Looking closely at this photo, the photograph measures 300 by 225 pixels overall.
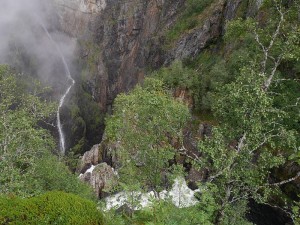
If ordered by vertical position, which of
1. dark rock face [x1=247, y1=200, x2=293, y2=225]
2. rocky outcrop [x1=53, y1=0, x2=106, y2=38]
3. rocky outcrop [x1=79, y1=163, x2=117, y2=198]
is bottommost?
rocky outcrop [x1=79, y1=163, x2=117, y2=198]

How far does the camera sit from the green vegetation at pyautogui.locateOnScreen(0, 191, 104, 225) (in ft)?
30.7

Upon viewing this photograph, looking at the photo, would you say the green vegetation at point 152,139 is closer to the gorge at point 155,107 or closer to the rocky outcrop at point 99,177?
the gorge at point 155,107

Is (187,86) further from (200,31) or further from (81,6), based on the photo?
(81,6)

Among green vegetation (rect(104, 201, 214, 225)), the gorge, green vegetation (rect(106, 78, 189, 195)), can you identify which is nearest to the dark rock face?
the gorge

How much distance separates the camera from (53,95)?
210 feet

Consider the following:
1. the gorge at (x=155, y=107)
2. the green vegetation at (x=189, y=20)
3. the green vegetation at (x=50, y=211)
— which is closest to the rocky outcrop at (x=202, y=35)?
the gorge at (x=155, y=107)

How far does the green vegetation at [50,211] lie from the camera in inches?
368

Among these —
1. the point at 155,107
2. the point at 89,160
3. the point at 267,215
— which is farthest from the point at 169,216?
the point at 89,160

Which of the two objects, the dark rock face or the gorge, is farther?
the dark rock face

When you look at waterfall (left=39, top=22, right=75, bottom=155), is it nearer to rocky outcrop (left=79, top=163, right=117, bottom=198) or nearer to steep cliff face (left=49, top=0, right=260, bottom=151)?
steep cliff face (left=49, top=0, right=260, bottom=151)

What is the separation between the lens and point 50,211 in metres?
9.52

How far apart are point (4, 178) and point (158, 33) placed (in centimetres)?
4352

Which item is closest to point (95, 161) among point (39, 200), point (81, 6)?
point (39, 200)

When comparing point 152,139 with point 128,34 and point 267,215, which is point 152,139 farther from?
point 128,34
